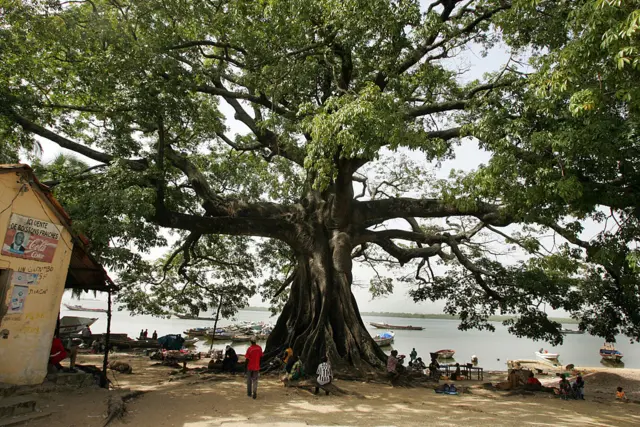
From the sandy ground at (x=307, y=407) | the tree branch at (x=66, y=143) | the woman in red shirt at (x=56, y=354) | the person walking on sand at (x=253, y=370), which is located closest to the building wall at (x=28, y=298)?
the sandy ground at (x=307, y=407)

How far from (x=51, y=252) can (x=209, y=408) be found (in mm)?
3474

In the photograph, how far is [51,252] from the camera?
21.4 feet

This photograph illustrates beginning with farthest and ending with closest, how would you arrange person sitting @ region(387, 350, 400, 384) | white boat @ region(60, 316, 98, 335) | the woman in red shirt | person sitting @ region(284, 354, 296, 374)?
1. white boat @ region(60, 316, 98, 335)
2. person sitting @ region(284, 354, 296, 374)
3. person sitting @ region(387, 350, 400, 384)
4. the woman in red shirt

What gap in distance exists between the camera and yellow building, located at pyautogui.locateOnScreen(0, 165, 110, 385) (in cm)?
588

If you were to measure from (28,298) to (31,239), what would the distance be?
870mm

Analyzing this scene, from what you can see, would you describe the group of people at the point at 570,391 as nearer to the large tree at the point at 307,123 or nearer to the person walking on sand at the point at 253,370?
the large tree at the point at 307,123

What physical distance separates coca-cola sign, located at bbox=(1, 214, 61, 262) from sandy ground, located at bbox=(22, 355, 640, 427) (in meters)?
2.10

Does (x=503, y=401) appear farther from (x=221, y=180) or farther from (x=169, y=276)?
(x=169, y=276)

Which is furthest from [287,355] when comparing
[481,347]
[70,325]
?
[481,347]

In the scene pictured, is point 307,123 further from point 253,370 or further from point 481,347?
point 481,347

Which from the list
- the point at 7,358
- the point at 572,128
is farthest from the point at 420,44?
the point at 7,358

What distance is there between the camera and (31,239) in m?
6.24

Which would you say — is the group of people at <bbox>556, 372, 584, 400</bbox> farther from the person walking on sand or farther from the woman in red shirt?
the woman in red shirt

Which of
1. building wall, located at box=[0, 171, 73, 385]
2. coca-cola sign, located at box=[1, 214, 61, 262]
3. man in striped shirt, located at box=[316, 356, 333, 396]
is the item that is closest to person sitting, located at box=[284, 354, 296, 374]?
man in striped shirt, located at box=[316, 356, 333, 396]
